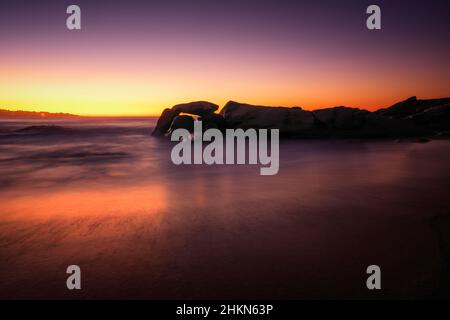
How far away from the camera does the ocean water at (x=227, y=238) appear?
2682mm

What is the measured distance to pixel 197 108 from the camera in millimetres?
24078

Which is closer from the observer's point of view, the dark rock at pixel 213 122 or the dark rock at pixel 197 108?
the dark rock at pixel 213 122

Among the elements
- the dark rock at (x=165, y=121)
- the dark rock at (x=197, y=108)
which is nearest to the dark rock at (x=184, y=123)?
the dark rock at (x=197, y=108)

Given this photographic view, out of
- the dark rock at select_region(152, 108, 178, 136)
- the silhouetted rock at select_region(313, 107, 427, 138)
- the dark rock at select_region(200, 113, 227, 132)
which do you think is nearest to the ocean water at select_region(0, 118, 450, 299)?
the silhouetted rock at select_region(313, 107, 427, 138)

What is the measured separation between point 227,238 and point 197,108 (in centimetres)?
2105

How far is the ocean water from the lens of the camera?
268 cm

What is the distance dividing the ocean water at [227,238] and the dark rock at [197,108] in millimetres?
17019

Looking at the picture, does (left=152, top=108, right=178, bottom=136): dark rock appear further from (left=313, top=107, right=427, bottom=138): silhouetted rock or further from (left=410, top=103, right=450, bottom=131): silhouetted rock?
(left=410, top=103, right=450, bottom=131): silhouetted rock

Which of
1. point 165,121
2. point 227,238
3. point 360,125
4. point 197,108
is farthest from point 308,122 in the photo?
point 227,238

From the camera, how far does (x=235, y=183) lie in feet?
24.2

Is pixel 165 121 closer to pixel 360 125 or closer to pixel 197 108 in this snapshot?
pixel 197 108

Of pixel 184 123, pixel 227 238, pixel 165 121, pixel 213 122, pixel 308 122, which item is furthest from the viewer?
pixel 165 121

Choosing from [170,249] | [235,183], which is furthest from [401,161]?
[170,249]

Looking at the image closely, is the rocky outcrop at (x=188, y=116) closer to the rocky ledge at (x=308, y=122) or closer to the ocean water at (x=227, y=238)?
the rocky ledge at (x=308, y=122)
